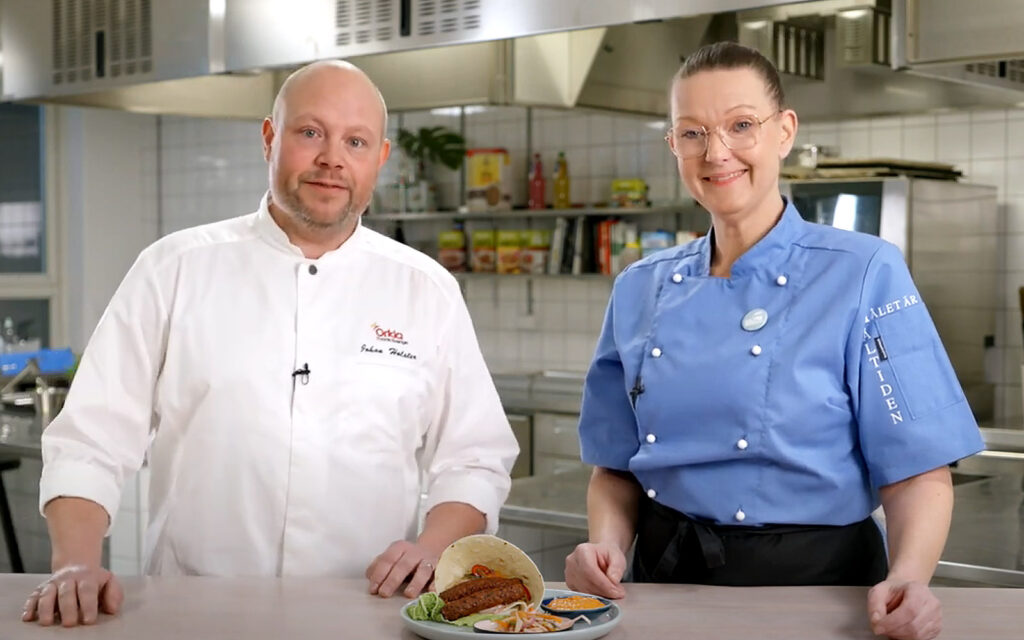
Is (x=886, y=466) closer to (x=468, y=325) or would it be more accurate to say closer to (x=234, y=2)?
(x=468, y=325)

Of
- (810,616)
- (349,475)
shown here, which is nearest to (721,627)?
(810,616)

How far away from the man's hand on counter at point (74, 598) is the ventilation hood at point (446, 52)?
1894mm

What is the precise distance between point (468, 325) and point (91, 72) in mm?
2887

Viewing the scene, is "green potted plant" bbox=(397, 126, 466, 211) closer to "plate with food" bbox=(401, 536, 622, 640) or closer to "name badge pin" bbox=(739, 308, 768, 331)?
"name badge pin" bbox=(739, 308, 768, 331)

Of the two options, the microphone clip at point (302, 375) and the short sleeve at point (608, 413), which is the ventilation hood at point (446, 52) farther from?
the microphone clip at point (302, 375)

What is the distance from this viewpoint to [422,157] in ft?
23.7

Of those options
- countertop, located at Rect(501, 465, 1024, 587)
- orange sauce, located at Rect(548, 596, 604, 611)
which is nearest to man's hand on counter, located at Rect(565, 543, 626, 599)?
orange sauce, located at Rect(548, 596, 604, 611)

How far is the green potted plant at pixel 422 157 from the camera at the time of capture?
23.3 feet

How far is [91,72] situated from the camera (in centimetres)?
468

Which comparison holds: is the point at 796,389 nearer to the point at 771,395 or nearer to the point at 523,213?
the point at 771,395

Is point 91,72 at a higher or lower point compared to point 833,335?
higher

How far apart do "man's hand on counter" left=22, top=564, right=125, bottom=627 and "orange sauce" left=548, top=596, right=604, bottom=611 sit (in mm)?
581

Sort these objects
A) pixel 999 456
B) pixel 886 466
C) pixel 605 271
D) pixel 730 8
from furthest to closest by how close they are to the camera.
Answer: pixel 605 271 → pixel 999 456 → pixel 730 8 → pixel 886 466

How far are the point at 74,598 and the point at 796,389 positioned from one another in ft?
3.30
